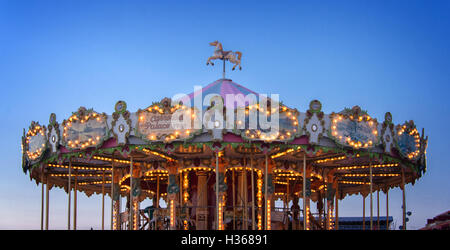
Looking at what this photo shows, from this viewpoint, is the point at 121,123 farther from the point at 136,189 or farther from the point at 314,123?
the point at 314,123

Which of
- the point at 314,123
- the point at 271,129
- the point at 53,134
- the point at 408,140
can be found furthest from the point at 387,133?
the point at 53,134

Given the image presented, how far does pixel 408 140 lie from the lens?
987 inches

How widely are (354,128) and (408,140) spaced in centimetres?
303

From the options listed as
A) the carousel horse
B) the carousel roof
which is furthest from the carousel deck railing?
the carousel horse

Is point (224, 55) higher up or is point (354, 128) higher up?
point (224, 55)

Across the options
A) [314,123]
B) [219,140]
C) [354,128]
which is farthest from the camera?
[354,128]

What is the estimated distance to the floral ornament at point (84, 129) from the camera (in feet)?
76.5

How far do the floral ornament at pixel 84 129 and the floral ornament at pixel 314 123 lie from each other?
7407 mm

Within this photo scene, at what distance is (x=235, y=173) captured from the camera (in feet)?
89.0

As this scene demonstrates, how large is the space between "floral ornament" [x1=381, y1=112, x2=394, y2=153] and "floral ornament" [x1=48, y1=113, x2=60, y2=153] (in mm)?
12455
